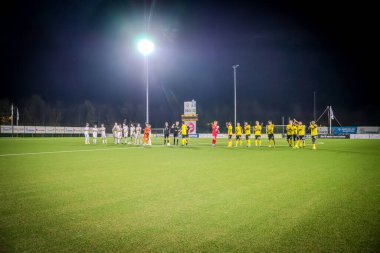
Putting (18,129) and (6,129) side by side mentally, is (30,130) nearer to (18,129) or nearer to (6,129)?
(18,129)

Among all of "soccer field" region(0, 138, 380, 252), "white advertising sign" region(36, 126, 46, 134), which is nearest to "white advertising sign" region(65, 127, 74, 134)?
"white advertising sign" region(36, 126, 46, 134)

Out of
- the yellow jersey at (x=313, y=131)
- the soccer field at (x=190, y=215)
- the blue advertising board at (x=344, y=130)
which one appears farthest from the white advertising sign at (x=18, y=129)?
A: the blue advertising board at (x=344, y=130)

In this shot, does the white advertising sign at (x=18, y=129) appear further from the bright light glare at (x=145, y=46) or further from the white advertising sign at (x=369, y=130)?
the white advertising sign at (x=369, y=130)

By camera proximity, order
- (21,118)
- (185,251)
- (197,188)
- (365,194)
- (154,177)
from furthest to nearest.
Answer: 1. (21,118)
2. (154,177)
3. (197,188)
4. (365,194)
5. (185,251)

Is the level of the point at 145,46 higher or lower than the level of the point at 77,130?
higher

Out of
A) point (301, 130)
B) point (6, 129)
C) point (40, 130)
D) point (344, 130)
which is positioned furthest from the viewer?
point (344, 130)

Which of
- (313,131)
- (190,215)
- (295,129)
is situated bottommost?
(190,215)

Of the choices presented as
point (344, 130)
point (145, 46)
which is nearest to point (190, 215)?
point (145, 46)

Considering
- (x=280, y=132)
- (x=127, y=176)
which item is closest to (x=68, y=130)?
(x=280, y=132)

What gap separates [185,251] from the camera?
3.10 metres

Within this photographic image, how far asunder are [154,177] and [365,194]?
5.25m

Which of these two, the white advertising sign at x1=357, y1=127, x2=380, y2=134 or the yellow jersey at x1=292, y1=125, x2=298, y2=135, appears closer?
the yellow jersey at x1=292, y1=125, x2=298, y2=135

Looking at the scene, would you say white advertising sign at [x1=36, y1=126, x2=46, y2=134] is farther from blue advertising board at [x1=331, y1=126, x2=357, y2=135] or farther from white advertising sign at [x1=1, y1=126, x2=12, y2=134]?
blue advertising board at [x1=331, y1=126, x2=357, y2=135]

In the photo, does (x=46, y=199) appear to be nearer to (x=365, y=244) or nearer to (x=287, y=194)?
(x=287, y=194)
